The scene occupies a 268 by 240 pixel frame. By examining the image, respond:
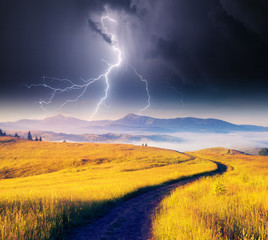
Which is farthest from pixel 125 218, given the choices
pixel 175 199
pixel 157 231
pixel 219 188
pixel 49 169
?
pixel 49 169

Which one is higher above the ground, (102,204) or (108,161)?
(102,204)

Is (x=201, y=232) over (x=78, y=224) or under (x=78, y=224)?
over

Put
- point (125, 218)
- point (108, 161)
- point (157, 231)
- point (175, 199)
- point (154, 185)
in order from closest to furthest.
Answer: point (157, 231) → point (125, 218) → point (175, 199) → point (154, 185) → point (108, 161)

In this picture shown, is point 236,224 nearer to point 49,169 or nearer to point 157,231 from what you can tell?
point 157,231

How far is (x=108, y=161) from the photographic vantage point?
48.6 metres

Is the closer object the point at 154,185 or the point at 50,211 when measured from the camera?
the point at 50,211

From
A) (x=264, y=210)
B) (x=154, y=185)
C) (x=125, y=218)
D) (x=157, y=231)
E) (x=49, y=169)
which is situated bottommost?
(x=49, y=169)

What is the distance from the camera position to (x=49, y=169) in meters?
41.4

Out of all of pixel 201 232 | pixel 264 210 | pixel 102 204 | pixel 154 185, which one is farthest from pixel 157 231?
pixel 154 185

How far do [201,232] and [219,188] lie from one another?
5.15m

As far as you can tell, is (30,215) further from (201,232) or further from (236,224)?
(236,224)

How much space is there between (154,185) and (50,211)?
10.7 m

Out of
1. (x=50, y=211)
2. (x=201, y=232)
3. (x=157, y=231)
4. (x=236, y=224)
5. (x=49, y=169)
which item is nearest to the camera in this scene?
(x=201, y=232)

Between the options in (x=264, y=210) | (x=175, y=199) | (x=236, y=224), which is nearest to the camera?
(x=236, y=224)
